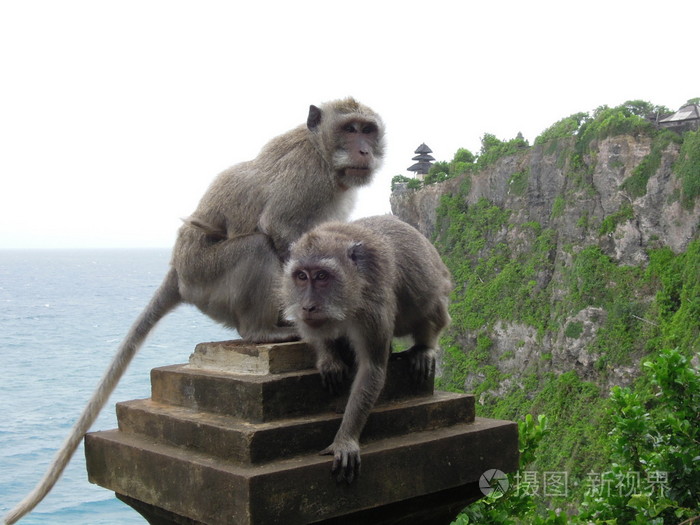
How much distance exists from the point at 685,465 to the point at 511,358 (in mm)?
47575

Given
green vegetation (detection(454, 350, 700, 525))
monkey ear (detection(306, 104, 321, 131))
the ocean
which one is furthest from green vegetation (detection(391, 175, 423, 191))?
monkey ear (detection(306, 104, 321, 131))

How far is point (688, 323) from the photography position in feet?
132

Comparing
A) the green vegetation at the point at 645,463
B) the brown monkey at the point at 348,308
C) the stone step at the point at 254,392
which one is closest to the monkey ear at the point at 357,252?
the brown monkey at the point at 348,308

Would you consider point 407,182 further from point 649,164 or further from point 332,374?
point 332,374

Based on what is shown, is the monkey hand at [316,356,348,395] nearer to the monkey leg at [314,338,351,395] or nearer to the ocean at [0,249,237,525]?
the monkey leg at [314,338,351,395]

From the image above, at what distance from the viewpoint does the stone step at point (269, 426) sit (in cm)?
340

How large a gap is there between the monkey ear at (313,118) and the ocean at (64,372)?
55.3 inches

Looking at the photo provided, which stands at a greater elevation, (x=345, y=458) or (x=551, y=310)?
(x=345, y=458)

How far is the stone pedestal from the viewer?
3.33 m

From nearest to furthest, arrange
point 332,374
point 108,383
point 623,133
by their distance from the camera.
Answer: point 332,374, point 108,383, point 623,133

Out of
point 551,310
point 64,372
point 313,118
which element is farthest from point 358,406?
point 64,372

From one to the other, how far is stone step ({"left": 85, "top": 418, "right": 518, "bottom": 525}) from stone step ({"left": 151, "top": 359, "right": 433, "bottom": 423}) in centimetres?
25

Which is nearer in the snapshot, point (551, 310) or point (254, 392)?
point (254, 392)

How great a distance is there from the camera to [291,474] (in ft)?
10.8
